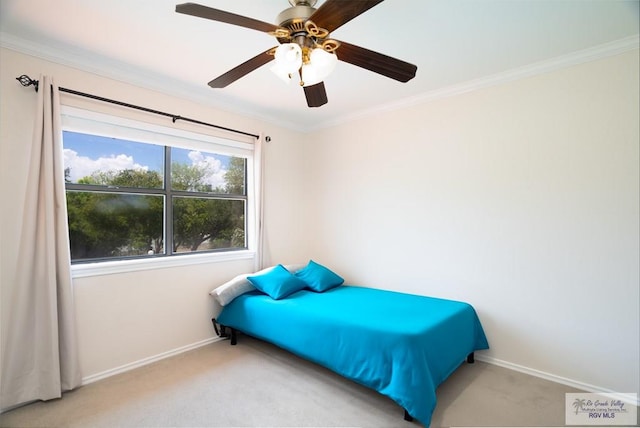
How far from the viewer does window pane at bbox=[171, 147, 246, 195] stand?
3.25 m

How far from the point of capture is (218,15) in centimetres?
139

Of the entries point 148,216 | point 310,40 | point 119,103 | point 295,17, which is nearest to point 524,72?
point 310,40

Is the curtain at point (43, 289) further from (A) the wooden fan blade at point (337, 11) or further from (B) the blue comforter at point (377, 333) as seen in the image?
(A) the wooden fan blade at point (337, 11)

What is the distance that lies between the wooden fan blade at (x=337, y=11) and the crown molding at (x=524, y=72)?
2002 millimetres

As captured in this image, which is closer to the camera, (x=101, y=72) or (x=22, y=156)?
Answer: (x=22, y=156)

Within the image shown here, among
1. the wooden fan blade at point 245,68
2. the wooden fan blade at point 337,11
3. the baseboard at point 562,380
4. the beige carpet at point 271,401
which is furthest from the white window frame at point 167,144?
the baseboard at point 562,380

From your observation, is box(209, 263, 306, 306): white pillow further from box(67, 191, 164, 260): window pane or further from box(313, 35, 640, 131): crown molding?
box(313, 35, 640, 131): crown molding

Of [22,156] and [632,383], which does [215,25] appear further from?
[632,383]

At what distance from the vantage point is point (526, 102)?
8.77 ft

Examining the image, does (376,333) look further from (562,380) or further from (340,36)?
(340,36)

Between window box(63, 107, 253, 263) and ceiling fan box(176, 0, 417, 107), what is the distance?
1639 millimetres

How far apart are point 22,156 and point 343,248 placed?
3.08 metres

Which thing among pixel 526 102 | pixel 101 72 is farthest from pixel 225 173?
pixel 526 102

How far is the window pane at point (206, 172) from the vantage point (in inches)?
128
